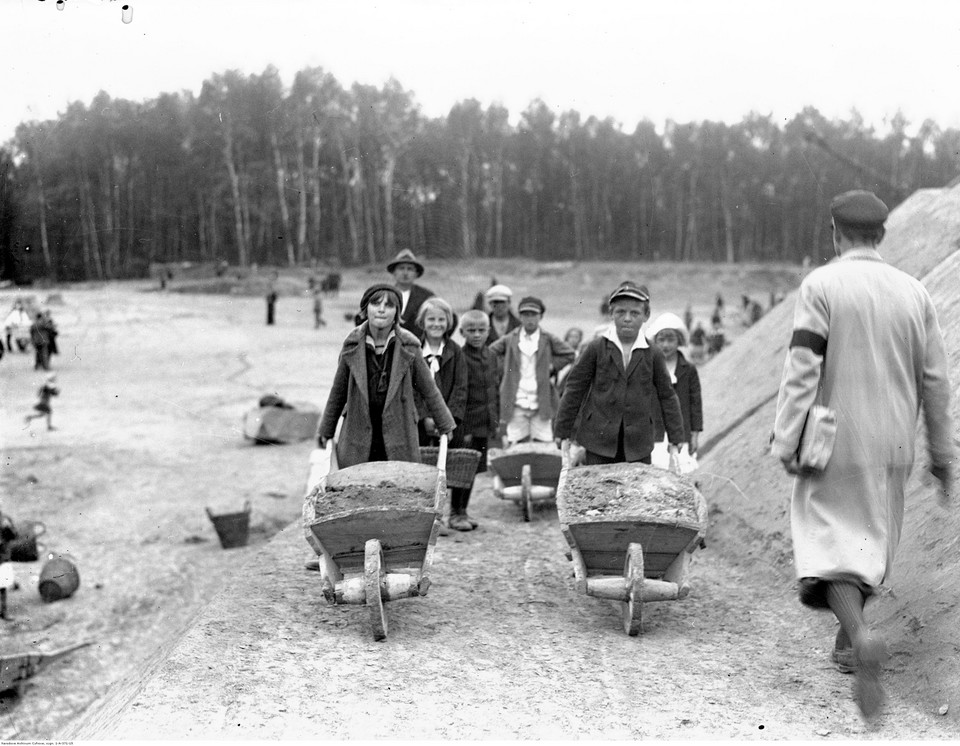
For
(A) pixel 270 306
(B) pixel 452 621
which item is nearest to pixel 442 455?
(B) pixel 452 621

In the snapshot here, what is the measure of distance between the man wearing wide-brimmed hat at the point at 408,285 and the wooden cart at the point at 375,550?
278 cm

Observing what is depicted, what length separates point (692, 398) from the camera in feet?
23.4

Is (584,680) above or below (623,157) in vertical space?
below

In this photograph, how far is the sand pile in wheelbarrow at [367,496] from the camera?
542 cm

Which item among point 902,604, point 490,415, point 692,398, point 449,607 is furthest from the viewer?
point 490,415

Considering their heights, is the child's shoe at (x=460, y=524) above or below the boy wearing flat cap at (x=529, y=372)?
below

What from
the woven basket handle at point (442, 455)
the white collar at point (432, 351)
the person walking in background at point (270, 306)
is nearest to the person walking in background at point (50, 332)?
the person walking in background at point (270, 306)

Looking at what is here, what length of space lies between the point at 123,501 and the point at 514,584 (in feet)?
29.1

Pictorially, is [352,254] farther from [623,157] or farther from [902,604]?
[902,604]

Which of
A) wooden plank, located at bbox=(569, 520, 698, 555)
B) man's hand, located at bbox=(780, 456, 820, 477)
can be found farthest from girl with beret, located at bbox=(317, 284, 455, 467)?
man's hand, located at bbox=(780, 456, 820, 477)

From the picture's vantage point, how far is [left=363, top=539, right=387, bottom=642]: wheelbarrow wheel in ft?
15.5

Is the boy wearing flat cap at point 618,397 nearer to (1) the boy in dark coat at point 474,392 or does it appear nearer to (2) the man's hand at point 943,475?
(1) the boy in dark coat at point 474,392

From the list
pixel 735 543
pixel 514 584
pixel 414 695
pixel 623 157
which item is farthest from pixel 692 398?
pixel 623 157

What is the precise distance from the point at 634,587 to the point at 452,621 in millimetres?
1007
